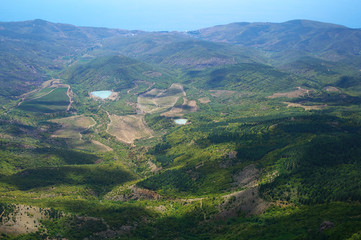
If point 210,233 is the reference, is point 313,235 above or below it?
above

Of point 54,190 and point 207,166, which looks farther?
point 207,166

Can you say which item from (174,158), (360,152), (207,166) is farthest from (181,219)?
(360,152)

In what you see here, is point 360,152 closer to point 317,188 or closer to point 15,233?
point 317,188

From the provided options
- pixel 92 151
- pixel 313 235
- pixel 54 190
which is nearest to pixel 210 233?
pixel 313 235

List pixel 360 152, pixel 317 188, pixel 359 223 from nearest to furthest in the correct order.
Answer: pixel 359 223 → pixel 317 188 → pixel 360 152

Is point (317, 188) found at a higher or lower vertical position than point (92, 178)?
higher

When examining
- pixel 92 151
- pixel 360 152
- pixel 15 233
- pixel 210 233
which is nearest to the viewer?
pixel 15 233

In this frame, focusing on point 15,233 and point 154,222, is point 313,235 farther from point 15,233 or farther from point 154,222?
point 15,233

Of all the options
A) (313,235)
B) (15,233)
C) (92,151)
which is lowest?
(92,151)

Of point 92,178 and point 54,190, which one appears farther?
point 92,178
